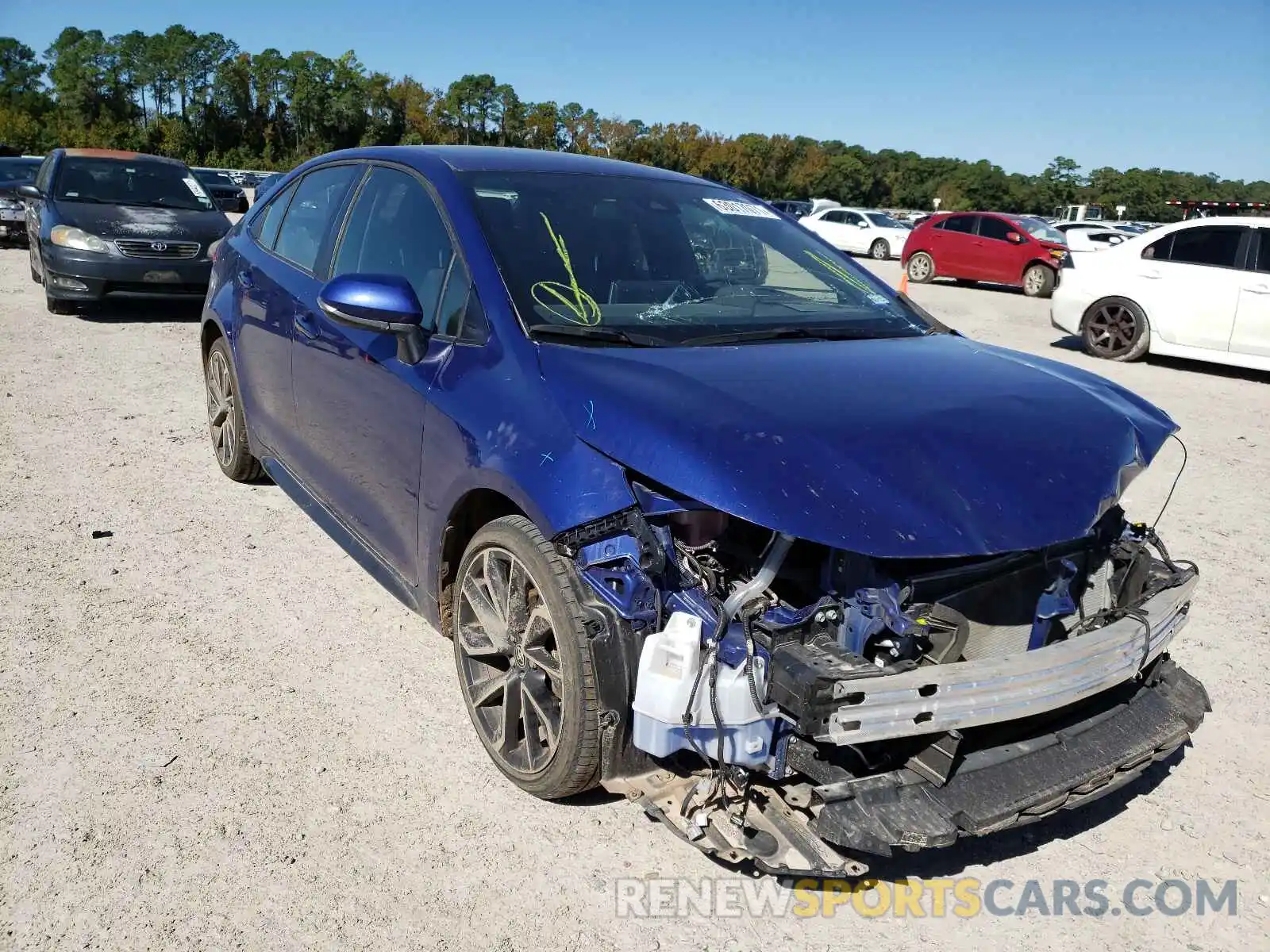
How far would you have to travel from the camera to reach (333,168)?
14.2 ft

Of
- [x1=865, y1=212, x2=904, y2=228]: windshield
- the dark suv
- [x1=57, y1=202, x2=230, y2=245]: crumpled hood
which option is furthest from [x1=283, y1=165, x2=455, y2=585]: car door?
[x1=865, y1=212, x2=904, y2=228]: windshield

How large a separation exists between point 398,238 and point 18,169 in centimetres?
1826

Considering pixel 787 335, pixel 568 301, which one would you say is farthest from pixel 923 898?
pixel 568 301

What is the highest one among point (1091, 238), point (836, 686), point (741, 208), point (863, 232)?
point (1091, 238)

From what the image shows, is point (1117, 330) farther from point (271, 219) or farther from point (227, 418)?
point (227, 418)

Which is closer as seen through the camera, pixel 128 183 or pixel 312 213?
pixel 312 213

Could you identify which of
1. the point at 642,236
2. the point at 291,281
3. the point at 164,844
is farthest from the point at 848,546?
the point at 291,281

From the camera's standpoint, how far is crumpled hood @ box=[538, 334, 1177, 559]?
7.43 feet

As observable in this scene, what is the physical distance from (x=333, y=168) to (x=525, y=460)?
2371 mm

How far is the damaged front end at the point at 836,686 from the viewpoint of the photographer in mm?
2268

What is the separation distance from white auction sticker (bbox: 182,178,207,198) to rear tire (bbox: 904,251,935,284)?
13.8 meters

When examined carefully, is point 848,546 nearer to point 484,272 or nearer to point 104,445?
point 484,272

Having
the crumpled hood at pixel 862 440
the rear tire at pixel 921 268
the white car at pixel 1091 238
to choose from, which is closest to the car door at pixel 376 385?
the crumpled hood at pixel 862 440

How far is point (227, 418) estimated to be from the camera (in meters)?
5.34
